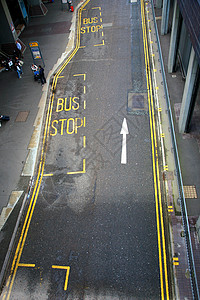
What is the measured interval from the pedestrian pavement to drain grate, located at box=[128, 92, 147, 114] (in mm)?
2024

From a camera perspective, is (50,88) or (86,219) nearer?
(86,219)

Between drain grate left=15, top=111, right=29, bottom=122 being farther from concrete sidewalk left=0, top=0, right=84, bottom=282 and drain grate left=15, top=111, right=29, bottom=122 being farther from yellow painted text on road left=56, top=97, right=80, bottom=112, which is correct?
yellow painted text on road left=56, top=97, right=80, bottom=112

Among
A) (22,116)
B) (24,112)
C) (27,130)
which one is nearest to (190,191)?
(27,130)

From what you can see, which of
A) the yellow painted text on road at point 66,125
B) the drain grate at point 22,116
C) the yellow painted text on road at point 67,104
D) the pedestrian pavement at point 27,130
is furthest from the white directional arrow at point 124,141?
the drain grate at point 22,116

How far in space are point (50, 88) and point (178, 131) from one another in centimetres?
1131

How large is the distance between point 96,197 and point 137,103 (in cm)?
818

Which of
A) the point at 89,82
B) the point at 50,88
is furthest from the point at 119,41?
the point at 50,88

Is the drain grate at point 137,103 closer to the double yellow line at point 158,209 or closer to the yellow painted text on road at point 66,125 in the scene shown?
the double yellow line at point 158,209

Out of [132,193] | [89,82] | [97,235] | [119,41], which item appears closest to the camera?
[97,235]

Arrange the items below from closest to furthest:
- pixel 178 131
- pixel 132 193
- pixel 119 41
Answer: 1. pixel 132 193
2. pixel 178 131
3. pixel 119 41

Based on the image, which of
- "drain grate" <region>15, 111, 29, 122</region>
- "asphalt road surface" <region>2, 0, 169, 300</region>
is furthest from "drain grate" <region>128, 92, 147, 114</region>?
"drain grate" <region>15, 111, 29, 122</region>

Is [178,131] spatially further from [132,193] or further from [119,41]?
[119,41]

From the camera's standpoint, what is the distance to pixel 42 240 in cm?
1147

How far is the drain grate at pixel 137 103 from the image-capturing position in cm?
1670
